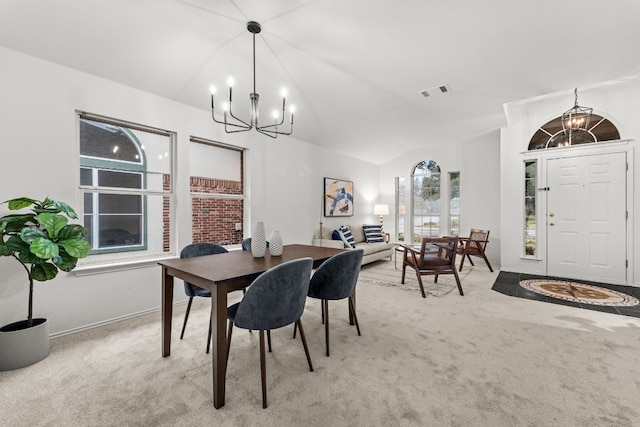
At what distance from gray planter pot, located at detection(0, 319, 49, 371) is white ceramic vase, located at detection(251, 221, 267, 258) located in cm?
168

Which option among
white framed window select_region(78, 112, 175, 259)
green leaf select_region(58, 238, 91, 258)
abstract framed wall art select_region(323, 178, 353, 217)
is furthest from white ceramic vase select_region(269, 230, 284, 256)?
abstract framed wall art select_region(323, 178, 353, 217)

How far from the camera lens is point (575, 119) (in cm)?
389

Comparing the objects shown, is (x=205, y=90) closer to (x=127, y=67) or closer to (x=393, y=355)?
(x=127, y=67)

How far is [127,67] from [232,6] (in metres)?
1.28

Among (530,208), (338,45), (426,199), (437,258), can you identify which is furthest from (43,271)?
(426,199)

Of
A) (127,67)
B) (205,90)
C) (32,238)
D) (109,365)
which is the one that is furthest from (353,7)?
(109,365)

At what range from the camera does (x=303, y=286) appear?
181 cm

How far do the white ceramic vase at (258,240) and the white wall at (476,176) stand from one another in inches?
204

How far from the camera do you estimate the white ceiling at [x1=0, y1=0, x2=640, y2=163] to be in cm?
216

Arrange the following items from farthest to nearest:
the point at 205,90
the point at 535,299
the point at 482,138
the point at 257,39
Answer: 1. the point at 482,138
2. the point at 535,299
3. the point at 205,90
4. the point at 257,39

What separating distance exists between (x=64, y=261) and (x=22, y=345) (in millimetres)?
654

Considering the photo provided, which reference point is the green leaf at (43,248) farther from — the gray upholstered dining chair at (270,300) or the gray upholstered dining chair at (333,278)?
the gray upholstered dining chair at (333,278)

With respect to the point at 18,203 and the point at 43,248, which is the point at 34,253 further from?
the point at 18,203

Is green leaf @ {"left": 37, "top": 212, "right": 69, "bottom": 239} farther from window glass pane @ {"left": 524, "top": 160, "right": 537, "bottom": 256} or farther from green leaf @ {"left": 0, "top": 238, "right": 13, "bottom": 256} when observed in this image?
window glass pane @ {"left": 524, "top": 160, "right": 537, "bottom": 256}
